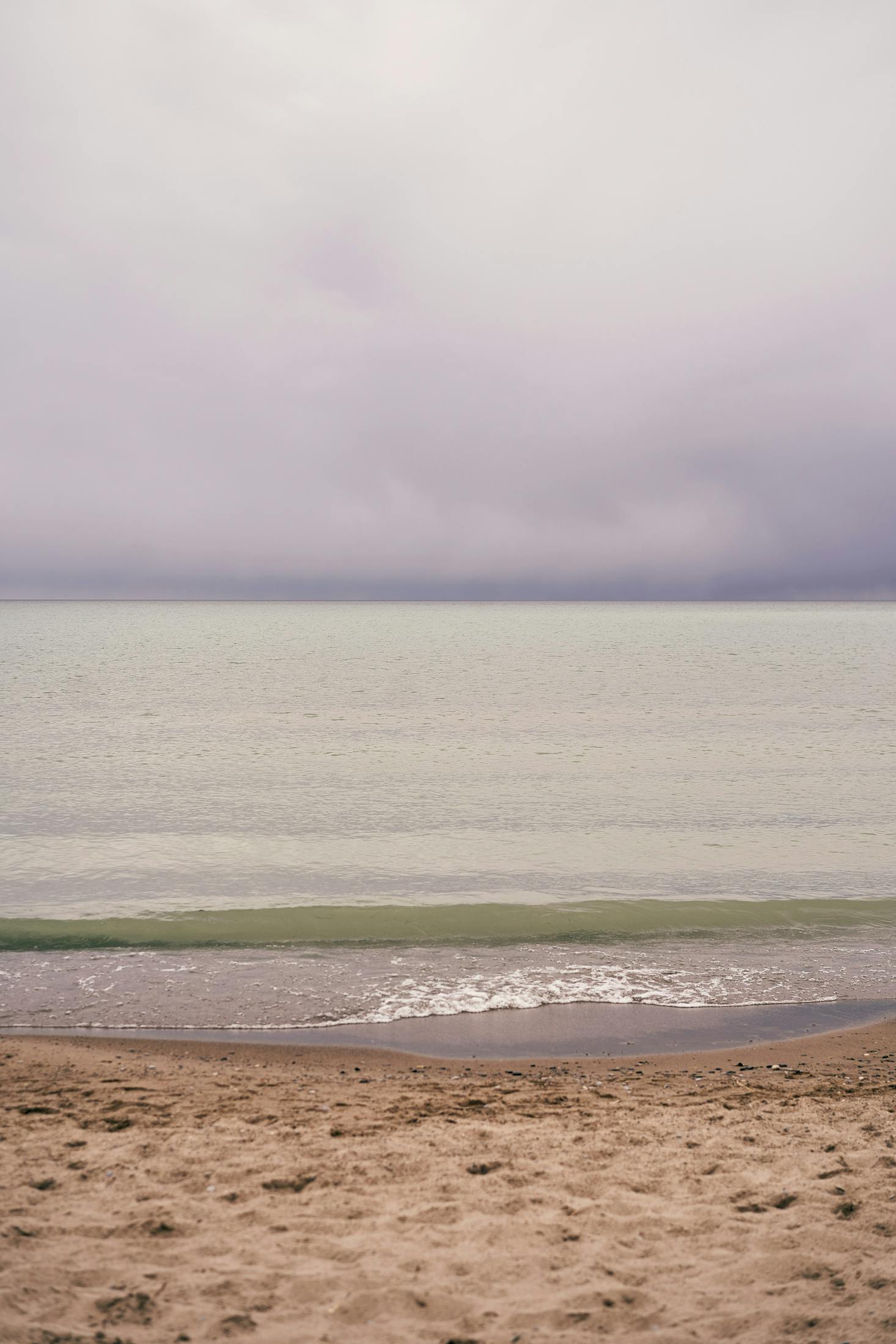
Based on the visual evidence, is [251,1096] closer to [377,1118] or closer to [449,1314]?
[377,1118]

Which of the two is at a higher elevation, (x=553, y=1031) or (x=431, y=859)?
(x=431, y=859)

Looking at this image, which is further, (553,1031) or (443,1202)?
(553,1031)

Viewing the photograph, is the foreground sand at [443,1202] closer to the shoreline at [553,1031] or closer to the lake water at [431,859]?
the shoreline at [553,1031]

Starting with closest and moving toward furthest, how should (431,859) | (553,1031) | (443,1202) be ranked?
(443,1202) < (553,1031) < (431,859)

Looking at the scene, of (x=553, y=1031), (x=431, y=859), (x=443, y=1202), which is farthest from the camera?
(x=431, y=859)

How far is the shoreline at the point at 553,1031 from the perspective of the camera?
7.91 metres

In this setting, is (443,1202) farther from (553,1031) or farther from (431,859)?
(431,859)

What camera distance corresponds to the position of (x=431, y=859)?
14562 mm

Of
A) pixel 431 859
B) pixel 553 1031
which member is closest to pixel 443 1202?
pixel 553 1031

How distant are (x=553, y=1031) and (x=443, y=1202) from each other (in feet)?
11.4

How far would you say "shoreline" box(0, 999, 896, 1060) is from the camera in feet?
26.0

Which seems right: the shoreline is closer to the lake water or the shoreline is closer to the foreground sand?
the lake water

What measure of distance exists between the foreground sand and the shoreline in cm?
51

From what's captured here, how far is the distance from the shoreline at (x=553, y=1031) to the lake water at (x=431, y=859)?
24 centimetres
